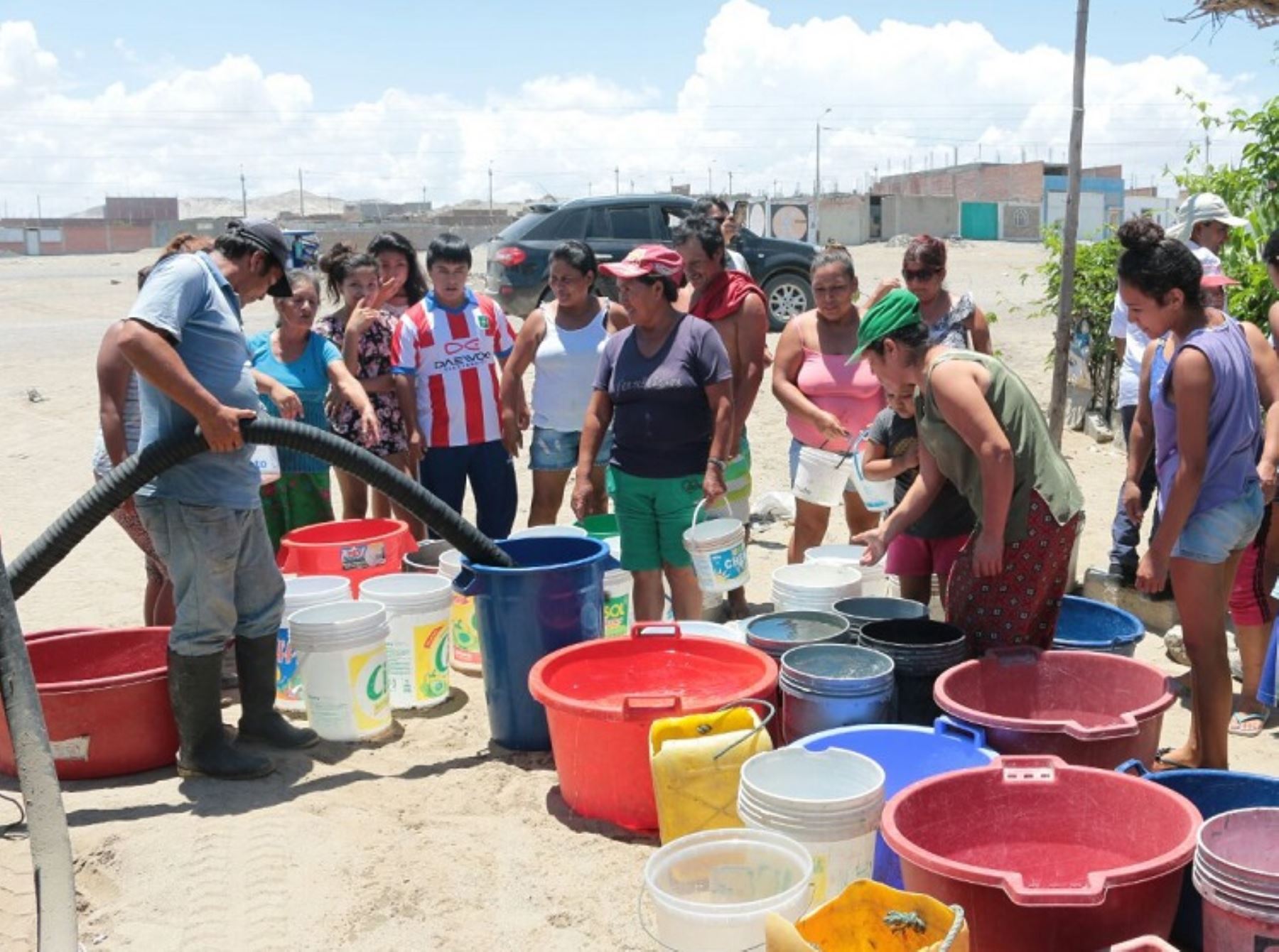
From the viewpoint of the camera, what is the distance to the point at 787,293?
15.3 meters

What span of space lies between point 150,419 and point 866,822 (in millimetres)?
2624

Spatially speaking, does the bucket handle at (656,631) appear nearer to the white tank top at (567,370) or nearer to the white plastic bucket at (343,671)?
the white plastic bucket at (343,671)

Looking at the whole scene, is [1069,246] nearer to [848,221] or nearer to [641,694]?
[641,694]

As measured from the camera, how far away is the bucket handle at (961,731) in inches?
129

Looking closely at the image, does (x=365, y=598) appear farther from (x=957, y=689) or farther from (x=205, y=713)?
(x=957, y=689)

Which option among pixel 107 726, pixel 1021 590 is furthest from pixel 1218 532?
pixel 107 726

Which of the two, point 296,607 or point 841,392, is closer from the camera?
point 296,607

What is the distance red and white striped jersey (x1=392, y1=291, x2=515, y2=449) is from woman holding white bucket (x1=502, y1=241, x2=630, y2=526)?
6.5 inches

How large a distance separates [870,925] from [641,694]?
5.41 feet

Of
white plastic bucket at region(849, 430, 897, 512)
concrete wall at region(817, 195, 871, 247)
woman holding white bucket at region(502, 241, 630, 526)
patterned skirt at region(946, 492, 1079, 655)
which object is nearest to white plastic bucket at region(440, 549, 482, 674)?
woman holding white bucket at region(502, 241, 630, 526)

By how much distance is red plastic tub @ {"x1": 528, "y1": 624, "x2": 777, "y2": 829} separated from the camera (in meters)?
3.66

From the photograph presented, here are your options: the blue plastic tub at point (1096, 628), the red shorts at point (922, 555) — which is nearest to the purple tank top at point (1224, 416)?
the blue plastic tub at point (1096, 628)

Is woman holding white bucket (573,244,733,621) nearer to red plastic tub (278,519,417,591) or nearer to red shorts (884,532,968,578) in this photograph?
red shorts (884,532,968,578)

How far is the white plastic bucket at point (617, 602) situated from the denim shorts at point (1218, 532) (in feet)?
7.54
